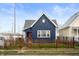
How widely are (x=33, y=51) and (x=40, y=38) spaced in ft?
1.03

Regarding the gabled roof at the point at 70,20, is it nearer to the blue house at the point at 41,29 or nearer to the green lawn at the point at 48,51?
the blue house at the point at 41,29

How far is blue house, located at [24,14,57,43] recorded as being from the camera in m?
4.82

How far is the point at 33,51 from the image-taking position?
496 centimetres

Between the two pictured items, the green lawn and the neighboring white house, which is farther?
the green lawn

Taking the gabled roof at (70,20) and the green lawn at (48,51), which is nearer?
the gabled roof at (70,20)

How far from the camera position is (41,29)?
486 cm

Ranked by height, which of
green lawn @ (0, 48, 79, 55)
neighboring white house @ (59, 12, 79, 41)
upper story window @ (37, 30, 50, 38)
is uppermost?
neighboring white house @ (59, 12, 79, 41)

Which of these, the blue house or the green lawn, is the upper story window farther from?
the green lawn

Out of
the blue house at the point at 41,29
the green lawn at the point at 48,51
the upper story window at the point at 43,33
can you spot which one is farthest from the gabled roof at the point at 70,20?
the green lawn at the point at 48,51

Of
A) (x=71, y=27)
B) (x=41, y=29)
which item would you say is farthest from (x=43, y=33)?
(x=71, y=27)

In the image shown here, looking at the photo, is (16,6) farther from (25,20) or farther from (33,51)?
(33,51)

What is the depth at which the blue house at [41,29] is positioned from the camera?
15.8 ft

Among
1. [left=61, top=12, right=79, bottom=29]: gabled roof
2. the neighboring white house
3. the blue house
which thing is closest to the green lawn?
the blue house

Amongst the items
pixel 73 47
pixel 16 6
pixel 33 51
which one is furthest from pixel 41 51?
pixel 16 6
